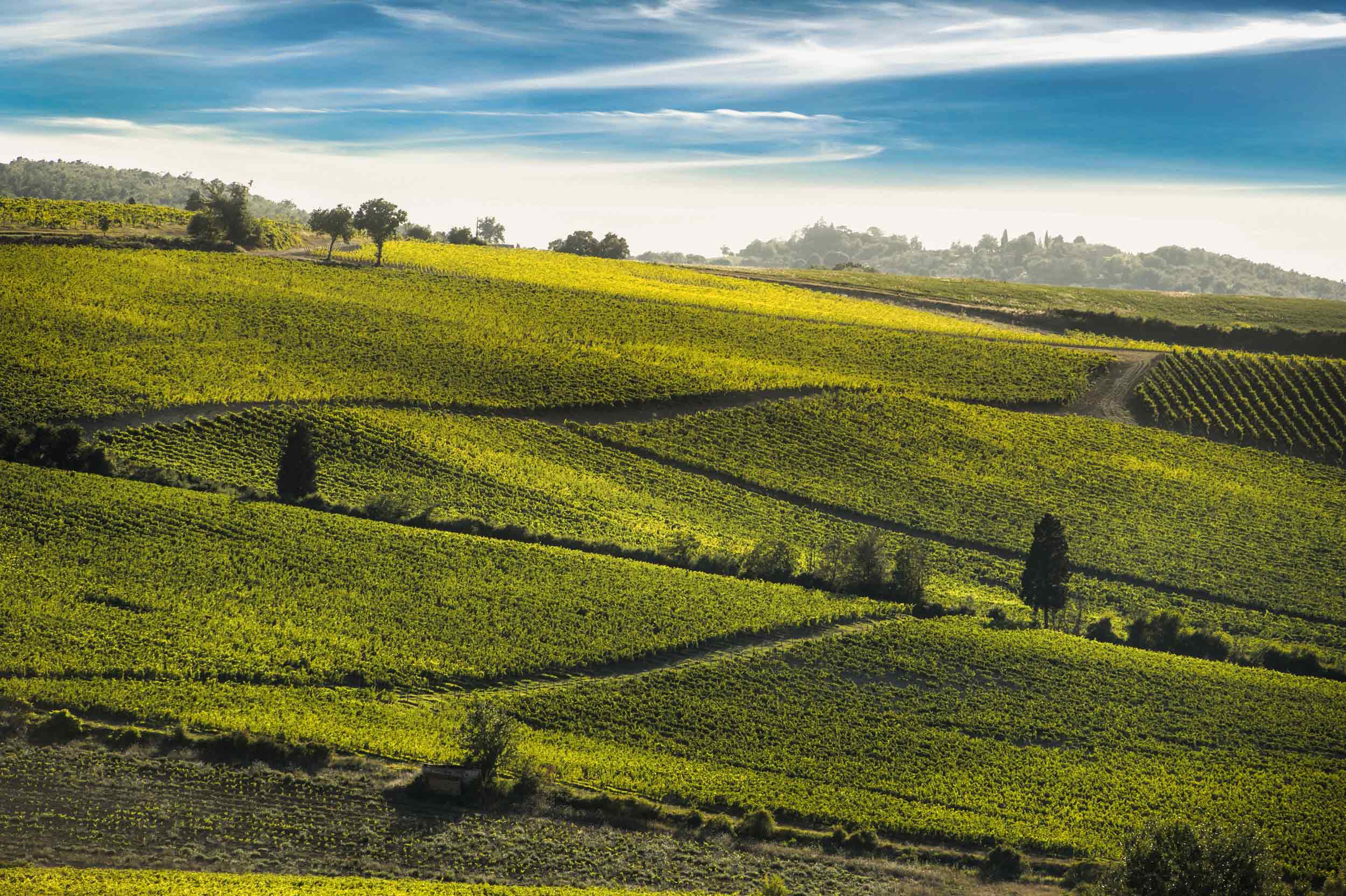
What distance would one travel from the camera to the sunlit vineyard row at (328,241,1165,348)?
418ft

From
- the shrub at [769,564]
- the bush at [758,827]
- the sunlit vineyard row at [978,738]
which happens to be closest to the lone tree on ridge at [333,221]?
the shrub at [769,564]

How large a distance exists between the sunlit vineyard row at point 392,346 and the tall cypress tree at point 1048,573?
3479cm

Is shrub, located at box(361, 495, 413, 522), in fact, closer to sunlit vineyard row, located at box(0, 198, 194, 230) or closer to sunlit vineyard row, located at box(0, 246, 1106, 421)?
sunlit vineyard row, located at box(0, 246, 1106, 421)

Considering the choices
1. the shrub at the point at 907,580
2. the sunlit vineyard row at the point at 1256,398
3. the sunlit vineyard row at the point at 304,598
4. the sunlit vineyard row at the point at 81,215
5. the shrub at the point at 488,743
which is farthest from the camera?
the sunlit vineyard row at the point at 81,215

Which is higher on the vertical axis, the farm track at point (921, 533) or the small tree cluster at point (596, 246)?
the small tree cluster at point (596, 246)

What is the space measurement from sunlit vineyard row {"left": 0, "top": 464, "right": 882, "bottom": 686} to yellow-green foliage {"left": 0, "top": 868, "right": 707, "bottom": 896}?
13.1 m

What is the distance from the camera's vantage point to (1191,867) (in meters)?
38.0

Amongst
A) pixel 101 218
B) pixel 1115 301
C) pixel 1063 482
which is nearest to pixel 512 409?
pixel 1063 482

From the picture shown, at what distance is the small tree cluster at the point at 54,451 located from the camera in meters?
67.6

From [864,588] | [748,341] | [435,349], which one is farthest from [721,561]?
[748,341]

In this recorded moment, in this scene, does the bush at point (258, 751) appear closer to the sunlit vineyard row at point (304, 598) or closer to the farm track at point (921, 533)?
the sunlit vineyard row at point (304, 598)

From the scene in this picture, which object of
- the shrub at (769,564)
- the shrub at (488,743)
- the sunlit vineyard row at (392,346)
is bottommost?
the shrub at (488,743)

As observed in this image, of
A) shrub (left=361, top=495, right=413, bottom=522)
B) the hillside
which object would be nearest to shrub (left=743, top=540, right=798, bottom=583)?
the hillside

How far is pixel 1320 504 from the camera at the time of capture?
3406 inches
